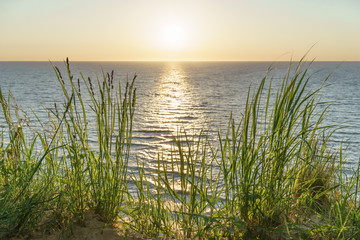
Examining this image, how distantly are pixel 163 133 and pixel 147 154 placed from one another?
3463 millimetres

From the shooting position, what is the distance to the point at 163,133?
13609 mm

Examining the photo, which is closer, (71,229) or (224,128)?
(71,229)

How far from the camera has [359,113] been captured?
64.9ft

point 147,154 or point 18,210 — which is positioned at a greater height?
point 18,210

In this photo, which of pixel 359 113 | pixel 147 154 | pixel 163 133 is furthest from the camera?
pixel 359 113

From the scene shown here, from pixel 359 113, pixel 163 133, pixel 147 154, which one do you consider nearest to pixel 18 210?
pixel 147 154

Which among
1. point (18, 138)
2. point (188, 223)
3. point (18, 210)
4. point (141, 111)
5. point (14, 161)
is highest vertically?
point (18, 138)

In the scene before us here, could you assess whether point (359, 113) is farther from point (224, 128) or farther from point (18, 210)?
point (18, 210)

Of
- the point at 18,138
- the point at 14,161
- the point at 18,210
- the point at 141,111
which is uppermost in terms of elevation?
the point at 18,138

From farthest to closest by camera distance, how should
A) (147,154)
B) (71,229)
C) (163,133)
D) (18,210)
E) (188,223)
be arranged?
(163,133) → (147,154) → (188,223) → (71,229) → (18,210)

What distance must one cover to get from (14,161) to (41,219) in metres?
0.52

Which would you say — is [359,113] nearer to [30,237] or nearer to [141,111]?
[141,111]

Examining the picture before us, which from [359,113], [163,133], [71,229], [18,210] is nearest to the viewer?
[18,210]

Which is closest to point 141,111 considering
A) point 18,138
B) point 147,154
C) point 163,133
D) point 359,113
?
point 163,133
